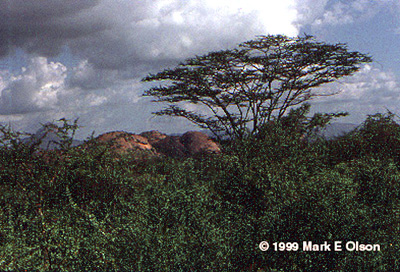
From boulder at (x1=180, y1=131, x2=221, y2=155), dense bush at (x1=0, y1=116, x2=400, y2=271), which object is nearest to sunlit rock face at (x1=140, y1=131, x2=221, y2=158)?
boulder at (x1=180, y1=131, x2=221, y2=155)

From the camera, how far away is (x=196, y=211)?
6.95m

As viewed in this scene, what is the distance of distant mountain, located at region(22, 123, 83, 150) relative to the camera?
10023mm

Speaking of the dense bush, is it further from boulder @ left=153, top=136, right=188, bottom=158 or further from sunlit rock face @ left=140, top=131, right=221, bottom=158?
sunlit rock face @ left=140, top=131, right=221, bottom=158

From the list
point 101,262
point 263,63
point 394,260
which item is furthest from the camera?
point 263,63

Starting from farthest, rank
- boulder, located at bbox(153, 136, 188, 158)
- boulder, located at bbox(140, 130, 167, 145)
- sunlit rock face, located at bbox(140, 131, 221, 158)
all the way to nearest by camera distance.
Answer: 1. boulder, located at bbox(140, 130, 167, 145)
2. sunlit rock face, located at bbox(140, 131, 221, 158)
3. boulder, located at bbox(153, 136, 188, 158)

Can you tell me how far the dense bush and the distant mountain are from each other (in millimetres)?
203

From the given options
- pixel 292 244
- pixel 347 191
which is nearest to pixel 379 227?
pixel 347 191

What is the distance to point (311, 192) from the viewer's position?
7086mm

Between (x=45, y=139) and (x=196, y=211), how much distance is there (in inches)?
210

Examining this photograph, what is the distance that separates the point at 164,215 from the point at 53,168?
3.81 meters

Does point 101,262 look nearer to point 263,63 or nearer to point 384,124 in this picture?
point 384,124

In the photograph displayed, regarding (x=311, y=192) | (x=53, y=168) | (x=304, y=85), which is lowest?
(x=311, y=192)

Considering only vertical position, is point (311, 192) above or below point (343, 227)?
above

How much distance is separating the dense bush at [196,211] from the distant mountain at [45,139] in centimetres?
20
